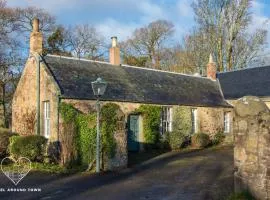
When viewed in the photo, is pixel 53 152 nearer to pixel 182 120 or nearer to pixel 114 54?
pixel 114 54

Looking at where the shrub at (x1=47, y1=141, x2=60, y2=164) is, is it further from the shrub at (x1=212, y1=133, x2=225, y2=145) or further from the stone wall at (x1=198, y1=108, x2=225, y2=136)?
the shrub at (x1=212, y1=133, x2=225, y2=145)

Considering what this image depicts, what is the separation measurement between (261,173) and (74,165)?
9791 millimetres

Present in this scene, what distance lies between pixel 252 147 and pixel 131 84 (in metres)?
15.6

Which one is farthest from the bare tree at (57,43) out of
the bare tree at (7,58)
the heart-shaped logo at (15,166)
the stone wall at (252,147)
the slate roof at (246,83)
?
the stone wall at (252,147)

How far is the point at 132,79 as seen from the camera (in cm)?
2419

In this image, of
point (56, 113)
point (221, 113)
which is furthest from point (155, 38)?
point (56, 113)

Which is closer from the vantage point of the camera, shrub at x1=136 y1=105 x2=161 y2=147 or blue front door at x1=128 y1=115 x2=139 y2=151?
blue front door at x1=128 y1=115 x2=139 y2=151

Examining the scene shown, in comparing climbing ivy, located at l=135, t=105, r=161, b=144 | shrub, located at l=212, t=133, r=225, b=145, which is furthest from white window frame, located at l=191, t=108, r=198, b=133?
climbing ivy, located at l=135, t=105, r=161, b=144

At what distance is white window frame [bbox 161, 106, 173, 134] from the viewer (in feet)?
78.9

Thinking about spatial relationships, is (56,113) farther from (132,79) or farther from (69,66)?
(132,79)

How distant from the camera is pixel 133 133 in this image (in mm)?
22062

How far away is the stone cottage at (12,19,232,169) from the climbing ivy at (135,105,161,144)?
0.97ft

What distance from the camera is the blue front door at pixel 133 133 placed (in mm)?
21812

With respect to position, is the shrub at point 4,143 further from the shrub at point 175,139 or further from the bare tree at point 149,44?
the bare tree at point 149,44
